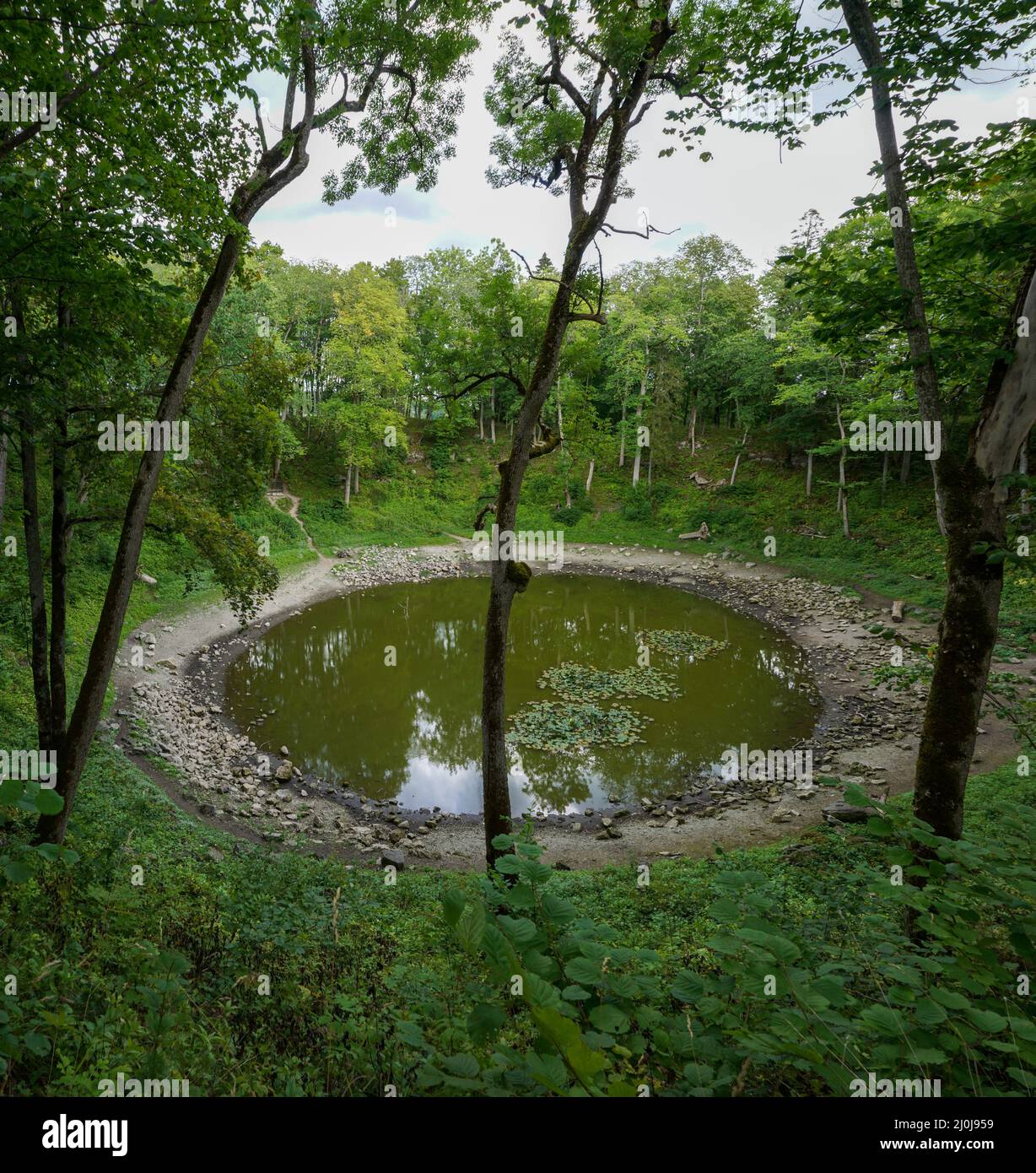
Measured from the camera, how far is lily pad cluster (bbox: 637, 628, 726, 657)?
59.9 feet

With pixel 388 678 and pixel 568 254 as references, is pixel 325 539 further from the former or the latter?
pixel 568 254

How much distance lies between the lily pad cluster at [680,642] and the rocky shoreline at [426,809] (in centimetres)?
288

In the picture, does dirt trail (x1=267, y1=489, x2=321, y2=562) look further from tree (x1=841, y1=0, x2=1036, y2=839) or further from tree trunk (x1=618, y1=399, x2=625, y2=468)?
tree (x1=841, y1=0, x2=1036, y2=839)

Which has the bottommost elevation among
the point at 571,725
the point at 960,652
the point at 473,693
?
the point at 571,725

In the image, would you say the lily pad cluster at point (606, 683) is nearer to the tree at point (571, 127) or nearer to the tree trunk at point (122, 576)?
the tree at point (571, 127)

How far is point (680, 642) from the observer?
19.0m

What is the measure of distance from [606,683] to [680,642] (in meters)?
4.37

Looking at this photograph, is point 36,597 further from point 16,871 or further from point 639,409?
point 639,409

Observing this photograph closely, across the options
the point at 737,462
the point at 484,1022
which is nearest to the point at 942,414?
the point at 484,1022

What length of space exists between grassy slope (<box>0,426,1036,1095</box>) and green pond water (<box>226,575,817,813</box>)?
10.9ft

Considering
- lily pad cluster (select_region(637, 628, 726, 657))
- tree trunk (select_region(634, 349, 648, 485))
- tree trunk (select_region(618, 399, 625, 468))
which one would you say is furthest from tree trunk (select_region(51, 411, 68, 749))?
tree trunk (select_region(618, 399, 625, 468))

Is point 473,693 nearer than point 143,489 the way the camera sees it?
No

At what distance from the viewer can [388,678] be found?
1644 centimetres
